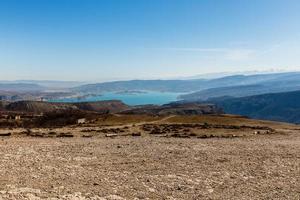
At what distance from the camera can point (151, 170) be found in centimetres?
2339

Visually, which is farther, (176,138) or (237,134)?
(237,134)

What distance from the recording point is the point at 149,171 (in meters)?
23.1

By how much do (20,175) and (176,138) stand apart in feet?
70.0

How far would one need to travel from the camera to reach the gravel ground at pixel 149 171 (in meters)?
18.5

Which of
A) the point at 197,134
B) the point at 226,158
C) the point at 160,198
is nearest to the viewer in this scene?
the point at 160,198

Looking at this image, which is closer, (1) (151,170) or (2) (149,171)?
(2) (149,171)

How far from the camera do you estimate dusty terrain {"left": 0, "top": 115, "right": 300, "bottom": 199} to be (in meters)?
18.6

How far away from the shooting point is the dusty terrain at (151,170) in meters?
18.6

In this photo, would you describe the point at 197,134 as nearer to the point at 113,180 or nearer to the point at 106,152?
the point at 106,152

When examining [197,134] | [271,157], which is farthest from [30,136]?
[271,157]

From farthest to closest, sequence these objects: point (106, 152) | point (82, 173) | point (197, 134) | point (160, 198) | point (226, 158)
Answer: point (197, 134)
point (106, 152)
point (226, 158)
point (82, 173)
point (160, 198)

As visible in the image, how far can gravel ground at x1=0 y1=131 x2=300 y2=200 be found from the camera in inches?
730

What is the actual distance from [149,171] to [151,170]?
0.29 m

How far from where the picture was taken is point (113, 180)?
2075 cm
